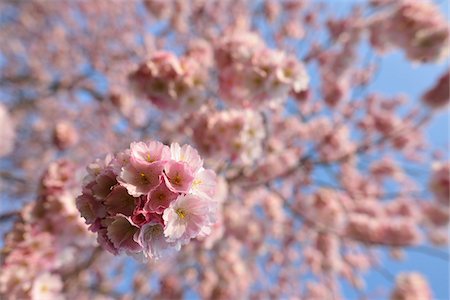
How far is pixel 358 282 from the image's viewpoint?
24.3 feet

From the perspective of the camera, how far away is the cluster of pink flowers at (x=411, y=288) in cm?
507

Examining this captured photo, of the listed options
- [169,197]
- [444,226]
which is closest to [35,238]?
[169,197]

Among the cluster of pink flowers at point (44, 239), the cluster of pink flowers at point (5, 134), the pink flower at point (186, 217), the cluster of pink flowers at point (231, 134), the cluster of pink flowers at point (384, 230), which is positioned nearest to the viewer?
the pink flower at point (186, 217)

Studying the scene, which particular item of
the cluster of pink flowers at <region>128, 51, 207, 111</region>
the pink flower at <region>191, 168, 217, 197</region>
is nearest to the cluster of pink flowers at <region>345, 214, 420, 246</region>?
the cluster of pink flowers at <region>128, 51, 207, 111</region>

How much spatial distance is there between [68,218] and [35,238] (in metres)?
0.24

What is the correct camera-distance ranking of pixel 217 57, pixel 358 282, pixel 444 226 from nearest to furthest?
pixel 217 57, pixel 444 226, pixel 358 282

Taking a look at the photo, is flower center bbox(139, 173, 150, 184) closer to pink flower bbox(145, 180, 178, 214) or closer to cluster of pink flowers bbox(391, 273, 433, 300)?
pink flower bbox(145, 180, 178, 214)

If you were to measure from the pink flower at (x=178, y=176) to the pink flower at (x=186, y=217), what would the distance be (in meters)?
0.03

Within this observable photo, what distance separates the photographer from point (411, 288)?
16.7ft

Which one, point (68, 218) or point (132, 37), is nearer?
point (68, 218)

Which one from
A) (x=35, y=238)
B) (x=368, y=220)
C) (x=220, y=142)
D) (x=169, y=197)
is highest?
(x=368, y=220)

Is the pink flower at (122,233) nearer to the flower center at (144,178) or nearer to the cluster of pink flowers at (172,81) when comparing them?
the flower center at (144,178)

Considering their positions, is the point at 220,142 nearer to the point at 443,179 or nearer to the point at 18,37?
the point at 443,179

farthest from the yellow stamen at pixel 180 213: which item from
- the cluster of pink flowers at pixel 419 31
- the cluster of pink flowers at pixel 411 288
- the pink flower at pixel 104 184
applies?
the cluster of pink flowers at pixel 411 288
